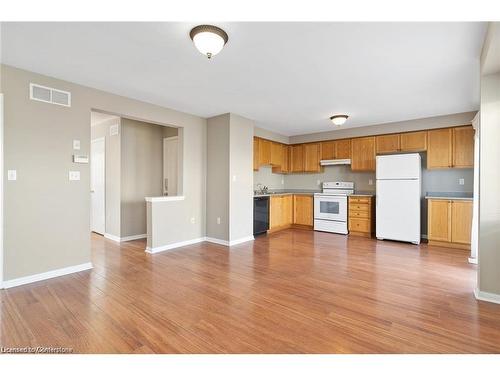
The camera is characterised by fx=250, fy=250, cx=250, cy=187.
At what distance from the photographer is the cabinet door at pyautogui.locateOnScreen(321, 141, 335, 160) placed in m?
6.14

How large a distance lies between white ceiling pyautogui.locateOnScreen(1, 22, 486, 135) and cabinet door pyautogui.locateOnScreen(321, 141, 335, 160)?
2.01 meters

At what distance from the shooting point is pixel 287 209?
6.39 meters

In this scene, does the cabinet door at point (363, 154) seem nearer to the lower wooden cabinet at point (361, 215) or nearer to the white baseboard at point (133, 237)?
the lower wooden cabinet at point (361, 215)

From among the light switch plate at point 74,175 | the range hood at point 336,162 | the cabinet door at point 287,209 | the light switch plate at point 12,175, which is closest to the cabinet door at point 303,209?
the cabinet door at point 287,209

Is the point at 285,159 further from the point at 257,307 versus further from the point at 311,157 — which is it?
the point at 257,307

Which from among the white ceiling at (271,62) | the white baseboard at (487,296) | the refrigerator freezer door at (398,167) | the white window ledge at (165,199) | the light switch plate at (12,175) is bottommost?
the white baseboard at (487,296)

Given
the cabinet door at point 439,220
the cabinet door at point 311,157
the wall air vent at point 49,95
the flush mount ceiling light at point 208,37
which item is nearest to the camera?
the flush mount ceiling light at point 208,37

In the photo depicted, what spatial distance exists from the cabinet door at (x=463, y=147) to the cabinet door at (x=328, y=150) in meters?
2.32

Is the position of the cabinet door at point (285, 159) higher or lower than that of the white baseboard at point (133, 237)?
higher

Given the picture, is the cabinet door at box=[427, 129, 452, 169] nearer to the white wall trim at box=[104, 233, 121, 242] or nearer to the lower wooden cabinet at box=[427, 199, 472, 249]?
the lower wooden cabinet at box=[427, 199, 472, 249]

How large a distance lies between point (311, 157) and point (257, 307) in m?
4.89

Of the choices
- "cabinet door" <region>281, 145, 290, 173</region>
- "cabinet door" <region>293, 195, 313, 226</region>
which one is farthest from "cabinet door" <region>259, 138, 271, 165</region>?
"cabinet door" <region>293, 195, 313, 226</region>

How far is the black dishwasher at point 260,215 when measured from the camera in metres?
5.35

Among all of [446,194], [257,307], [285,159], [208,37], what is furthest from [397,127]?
[257,307]
